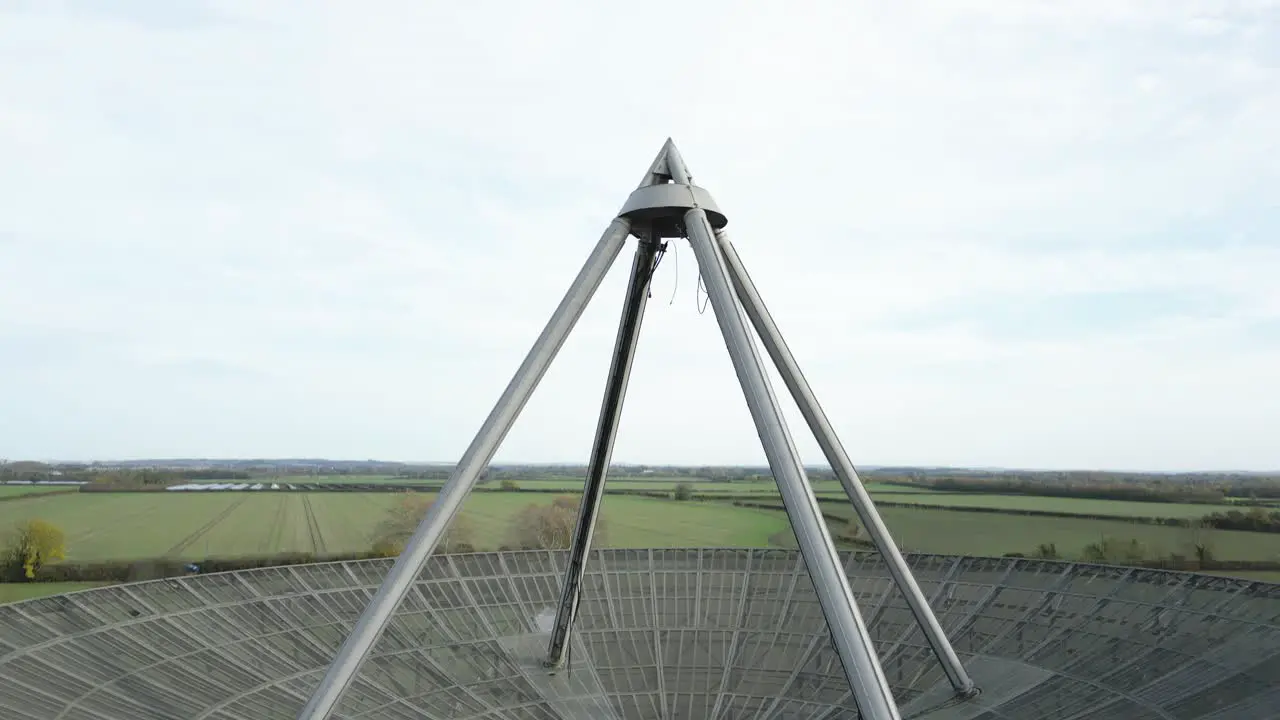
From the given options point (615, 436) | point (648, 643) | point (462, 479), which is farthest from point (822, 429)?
point (648, 643)

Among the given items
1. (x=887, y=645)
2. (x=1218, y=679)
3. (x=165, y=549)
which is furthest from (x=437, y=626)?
(x=165, y=549)

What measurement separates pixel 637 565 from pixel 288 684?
72.5 feet

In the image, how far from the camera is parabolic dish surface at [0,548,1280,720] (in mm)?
25219

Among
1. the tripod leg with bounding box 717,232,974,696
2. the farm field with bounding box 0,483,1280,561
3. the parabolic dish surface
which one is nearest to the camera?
the parabolic dish surface

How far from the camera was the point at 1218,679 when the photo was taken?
24.8 meters

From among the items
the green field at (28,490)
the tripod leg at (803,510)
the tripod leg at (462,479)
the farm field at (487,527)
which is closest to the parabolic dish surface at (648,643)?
the tripod leg at (462,479)

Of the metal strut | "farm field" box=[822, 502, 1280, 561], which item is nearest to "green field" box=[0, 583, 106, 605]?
the metal strut

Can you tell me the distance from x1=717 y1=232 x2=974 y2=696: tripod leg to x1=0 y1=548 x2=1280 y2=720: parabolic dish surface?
17.1 feet

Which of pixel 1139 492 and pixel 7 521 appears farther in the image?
pixel 1139 492

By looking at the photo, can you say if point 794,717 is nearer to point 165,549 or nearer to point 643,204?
point 643,204

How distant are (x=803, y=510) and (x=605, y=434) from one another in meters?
15.1

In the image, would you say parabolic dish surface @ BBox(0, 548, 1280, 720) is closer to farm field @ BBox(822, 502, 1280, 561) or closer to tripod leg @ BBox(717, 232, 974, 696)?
tripod leg @ BBox(717, 232, 974, 696)

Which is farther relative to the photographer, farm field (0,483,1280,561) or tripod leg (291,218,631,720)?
farm field (0,483,1280,561)

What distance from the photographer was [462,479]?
21.1 metres
